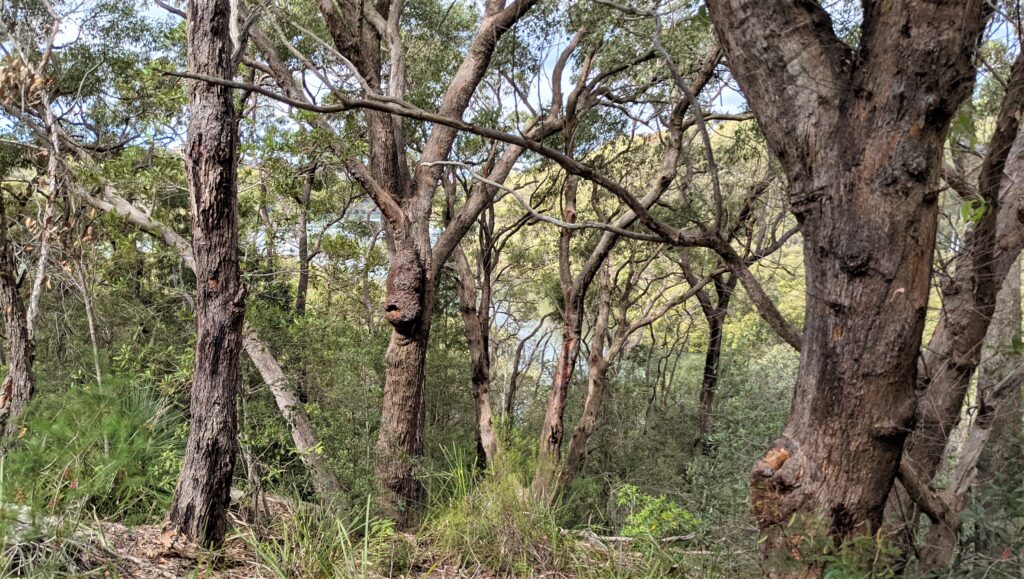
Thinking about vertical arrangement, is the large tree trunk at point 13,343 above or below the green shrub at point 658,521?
above

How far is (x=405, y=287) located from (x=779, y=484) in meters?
3.88

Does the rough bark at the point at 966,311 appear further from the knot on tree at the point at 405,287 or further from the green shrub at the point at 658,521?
the knot on tree at the point at 405,287

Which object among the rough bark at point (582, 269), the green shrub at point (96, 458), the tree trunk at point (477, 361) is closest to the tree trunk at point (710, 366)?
the rough bark at point (582, 269)

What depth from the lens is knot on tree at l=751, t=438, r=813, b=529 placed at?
6.62 ft

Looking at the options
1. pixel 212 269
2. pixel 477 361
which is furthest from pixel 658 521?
pixel 477 361

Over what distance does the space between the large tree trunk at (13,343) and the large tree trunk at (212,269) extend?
2374 millimetres

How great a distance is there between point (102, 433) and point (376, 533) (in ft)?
6.01

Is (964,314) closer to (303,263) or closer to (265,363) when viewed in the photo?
(265,363)

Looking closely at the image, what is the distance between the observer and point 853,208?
6.31ft

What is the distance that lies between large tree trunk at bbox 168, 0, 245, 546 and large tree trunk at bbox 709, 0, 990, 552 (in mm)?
2383

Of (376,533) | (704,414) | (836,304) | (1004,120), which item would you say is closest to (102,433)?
(376,533)

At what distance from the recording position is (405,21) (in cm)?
976

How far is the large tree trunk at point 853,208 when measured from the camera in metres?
1.86

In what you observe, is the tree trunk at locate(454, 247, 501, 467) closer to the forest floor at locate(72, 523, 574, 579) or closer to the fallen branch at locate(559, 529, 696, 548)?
the fallen branch at locate(559, 529, 696, 548)
